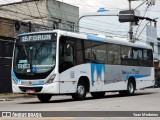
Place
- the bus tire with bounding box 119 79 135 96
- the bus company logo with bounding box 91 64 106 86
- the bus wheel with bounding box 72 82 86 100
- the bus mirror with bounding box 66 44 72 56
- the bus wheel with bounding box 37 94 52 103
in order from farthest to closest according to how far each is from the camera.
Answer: the bus tire with bounding box 119 79 135 96 → the bus company logo with bounding box 91 64 106 86 → the bus wheel with bounding box 37 94 52 103 → the bus wheel with bounding box 72 82 86 100 → the bus mirror with bounding box 66 44 72 56

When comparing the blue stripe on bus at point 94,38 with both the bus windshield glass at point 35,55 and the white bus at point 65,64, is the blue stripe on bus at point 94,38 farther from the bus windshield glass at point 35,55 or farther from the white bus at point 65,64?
the bus windshield glass at point 35,55

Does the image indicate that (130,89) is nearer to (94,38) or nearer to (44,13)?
(94,38)

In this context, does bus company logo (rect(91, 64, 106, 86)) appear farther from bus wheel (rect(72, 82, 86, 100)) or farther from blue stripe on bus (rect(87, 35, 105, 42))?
blue stripe on bus (rect(87, 35, 105, 42))

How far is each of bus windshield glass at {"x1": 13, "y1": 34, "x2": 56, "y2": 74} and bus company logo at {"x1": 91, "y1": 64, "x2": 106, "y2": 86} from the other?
3374 millimetres

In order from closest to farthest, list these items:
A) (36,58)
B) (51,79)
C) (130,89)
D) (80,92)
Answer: (51,79) → (36,58) → (80,92) → (130,89)

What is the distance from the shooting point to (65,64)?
19516 mm

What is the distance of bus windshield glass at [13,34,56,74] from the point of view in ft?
62.7

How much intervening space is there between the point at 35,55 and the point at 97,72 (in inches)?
168

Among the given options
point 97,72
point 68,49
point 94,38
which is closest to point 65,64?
point 68,49

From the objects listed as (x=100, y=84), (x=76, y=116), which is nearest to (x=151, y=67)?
(x=100, y=84)

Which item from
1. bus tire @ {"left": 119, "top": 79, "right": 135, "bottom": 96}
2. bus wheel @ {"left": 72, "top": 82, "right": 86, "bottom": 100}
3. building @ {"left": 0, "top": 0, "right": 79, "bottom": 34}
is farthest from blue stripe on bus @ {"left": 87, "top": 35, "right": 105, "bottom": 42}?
building @ {"left": 0, "top": 0, "right": 79, "bottom": 34}

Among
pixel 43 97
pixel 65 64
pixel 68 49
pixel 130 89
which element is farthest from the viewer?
pixel 130 89

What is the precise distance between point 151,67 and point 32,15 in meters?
18.5

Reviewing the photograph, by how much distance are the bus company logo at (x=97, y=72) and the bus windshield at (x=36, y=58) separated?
337 centimetres
